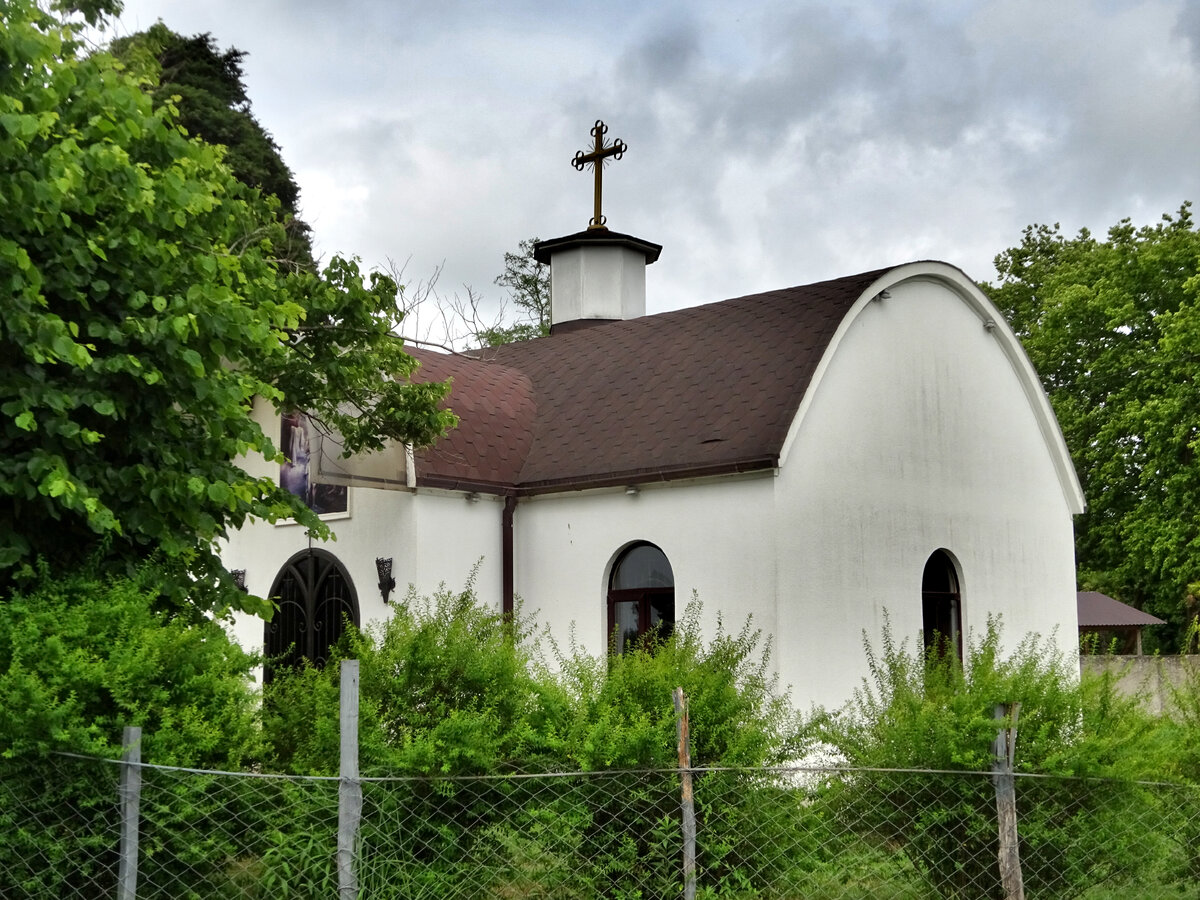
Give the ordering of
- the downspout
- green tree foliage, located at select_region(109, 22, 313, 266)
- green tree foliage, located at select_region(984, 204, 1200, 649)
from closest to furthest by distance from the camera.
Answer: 1. the downspout
2. green tree foliage, located at select_region(984, 204, 1200, 649)
3. green tree foliage, located at select_region(109, 22, 313, 266)

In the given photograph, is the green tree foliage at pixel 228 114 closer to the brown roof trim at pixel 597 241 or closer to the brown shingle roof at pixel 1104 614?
the brown roof trim at pixel 597 241

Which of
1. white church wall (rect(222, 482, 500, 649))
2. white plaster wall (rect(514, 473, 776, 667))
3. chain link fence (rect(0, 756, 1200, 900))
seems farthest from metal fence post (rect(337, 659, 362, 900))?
white church wall (rect(222, 482, 500, 649))

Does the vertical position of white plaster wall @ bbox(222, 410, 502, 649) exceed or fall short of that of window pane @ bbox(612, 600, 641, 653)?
it exceeds it

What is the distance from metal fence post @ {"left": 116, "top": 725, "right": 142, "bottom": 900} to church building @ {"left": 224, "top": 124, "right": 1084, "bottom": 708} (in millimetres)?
6060

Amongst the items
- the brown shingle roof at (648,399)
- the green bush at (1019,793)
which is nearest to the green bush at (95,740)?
the green bush at (1019,793)

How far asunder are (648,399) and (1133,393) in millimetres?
21155

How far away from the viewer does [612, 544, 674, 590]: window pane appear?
13.7 meters

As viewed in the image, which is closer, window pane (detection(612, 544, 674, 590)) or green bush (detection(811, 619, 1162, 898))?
green bush (detection(811, 619, 1162, 898))

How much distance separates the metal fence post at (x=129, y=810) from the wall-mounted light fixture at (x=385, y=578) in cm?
771

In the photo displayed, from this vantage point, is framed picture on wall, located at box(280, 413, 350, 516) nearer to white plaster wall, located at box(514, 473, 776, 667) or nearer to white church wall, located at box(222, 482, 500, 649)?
white church wall, located at box(222, 482, 500, 649)

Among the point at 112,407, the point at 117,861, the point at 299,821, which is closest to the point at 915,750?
the point at 299,821

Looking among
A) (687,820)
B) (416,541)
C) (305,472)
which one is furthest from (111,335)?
(305,472)

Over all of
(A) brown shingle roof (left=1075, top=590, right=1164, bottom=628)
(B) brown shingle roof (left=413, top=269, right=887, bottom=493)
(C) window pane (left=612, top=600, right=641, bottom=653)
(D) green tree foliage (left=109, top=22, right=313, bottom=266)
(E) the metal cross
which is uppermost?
(D) green tree foliage (left=109, top=22, right=313, bottom=266)

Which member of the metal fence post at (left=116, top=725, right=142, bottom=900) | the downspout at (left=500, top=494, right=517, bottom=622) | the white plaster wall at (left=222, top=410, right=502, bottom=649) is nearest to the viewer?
the metal fence post at (left=116, top=725, right=142, bottom=900)
